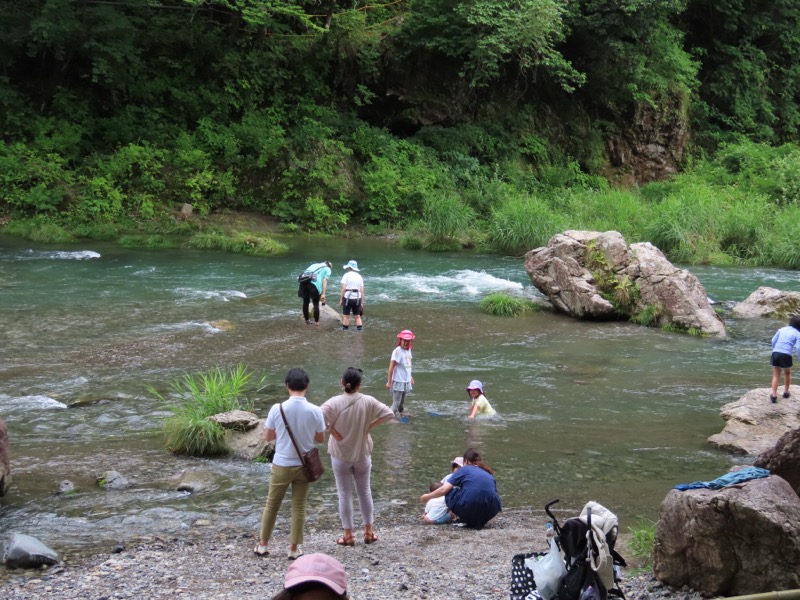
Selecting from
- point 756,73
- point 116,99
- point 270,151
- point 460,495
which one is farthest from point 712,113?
point 460,495

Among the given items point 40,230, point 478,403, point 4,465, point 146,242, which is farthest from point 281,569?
point 40,230

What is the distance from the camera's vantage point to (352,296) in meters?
15.7

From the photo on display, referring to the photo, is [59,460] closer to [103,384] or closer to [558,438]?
[103,384]

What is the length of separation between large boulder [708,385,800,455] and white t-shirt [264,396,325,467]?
5.63m

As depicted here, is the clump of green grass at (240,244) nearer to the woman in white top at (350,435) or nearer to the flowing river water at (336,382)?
the flowing river water at (336,382)

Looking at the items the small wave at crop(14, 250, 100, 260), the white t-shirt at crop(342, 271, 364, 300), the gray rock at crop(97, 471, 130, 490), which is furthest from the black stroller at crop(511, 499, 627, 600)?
the small wave at crop(14, 250, 100, 260)

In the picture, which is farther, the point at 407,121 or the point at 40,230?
the point at 407,121

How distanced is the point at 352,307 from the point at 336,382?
361cm

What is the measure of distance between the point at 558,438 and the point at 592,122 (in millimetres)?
30330

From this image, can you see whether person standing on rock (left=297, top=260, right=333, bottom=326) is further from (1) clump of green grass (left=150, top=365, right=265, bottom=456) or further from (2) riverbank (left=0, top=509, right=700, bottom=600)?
(2) riverbank (left=0, top=509, right=700, bottom=600)

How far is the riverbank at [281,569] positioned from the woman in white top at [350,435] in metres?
0.39

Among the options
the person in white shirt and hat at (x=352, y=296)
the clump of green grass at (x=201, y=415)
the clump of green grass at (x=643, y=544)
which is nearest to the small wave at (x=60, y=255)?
the person in white shirt and hat at (x=352, y=296)

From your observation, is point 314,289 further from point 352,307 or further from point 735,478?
point 735,478

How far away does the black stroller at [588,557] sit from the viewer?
478 centimetres
